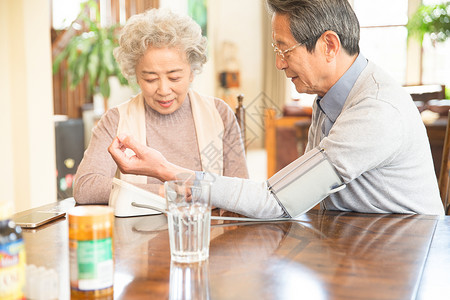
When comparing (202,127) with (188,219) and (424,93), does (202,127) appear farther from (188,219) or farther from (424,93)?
(424,93)

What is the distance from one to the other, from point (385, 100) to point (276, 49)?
370mm

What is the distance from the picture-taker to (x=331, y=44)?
1550 mm

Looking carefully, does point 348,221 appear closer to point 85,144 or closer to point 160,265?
point 160,265

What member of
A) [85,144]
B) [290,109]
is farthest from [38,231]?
[290,109]

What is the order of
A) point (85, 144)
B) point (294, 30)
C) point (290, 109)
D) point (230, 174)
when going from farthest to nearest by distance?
1. point (290, 109)
2. point (85, 144)
3. point (230, 174)
4. point (294, 30)

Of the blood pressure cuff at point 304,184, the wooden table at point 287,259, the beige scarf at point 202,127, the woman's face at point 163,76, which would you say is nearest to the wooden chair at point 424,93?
the beige scarf at point 202,127

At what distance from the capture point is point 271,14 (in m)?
1.62

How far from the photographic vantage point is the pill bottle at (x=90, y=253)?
32.2 inches

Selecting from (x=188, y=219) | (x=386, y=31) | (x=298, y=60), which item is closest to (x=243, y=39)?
(x=386, y=31)

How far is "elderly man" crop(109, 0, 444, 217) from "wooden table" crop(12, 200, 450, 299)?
0.33 ft

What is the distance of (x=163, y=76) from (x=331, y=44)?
617 millimetres

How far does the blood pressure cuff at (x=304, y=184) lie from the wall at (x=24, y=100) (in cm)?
247

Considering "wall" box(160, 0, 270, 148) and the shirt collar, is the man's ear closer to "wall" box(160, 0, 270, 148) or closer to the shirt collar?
the shirt collar

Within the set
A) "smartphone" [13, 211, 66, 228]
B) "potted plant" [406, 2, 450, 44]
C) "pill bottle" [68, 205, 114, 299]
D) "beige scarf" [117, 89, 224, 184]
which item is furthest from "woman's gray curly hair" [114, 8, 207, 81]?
"potted plant" [406, 2, 450, 44]
